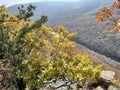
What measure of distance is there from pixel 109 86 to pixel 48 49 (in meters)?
15.3

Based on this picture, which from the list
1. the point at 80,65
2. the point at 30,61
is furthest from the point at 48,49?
the point at 80,65

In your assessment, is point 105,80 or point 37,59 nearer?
point 37,59

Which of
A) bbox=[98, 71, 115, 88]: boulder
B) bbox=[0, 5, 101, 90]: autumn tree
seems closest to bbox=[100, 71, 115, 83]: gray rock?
bbox=[98, 71, 115, 88]: boulder

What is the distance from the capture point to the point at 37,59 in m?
22.6

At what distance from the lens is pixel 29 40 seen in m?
29.3

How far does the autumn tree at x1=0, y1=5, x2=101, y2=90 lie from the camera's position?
2106cm

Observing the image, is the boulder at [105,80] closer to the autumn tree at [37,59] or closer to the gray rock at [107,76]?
the gray rock at [107,76]

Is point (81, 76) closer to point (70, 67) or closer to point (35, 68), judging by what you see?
point (70, 67)

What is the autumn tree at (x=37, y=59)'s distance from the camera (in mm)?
21062

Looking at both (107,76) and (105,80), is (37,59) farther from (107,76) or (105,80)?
(107,76)

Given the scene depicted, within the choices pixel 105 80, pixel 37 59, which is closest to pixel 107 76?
pixel 105 80

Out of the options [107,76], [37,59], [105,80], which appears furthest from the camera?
[107,76]

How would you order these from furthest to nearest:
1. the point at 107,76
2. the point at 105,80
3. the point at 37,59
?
the point at 107,76, the point at 105,80, the point at 37,59

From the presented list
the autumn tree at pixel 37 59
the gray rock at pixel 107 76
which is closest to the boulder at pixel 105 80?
the gray rock at pixel 107 76
